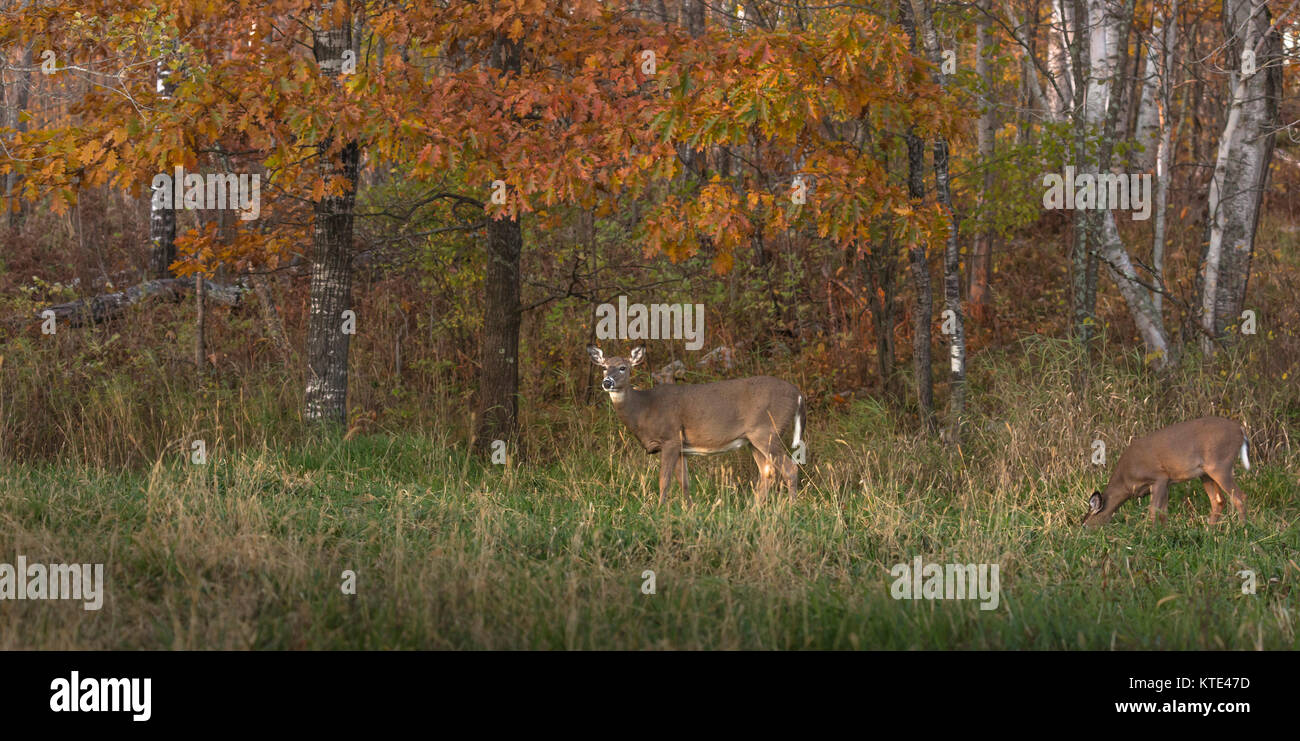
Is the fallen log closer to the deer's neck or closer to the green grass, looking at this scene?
the green grass

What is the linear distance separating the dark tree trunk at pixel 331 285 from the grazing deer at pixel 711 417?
8.23ft

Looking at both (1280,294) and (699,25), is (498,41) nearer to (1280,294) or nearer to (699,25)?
(699,25)

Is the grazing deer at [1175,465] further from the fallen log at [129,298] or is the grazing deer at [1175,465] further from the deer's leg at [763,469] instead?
the fallen log at [129,298]

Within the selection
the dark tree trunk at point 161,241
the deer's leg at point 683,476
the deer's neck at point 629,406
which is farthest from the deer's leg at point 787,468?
the dark tree trunk at point 161,241

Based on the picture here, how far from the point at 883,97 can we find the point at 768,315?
6328 millimetres

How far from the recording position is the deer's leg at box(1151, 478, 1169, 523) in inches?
332

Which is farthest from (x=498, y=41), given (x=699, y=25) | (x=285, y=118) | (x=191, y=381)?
(x=699, y=25)

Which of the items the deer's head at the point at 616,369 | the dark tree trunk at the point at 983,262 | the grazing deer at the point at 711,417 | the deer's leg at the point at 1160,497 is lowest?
the deer's leg at the point at 1160,497

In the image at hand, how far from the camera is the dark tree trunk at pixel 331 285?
33.5 feet

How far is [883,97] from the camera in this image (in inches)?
335
